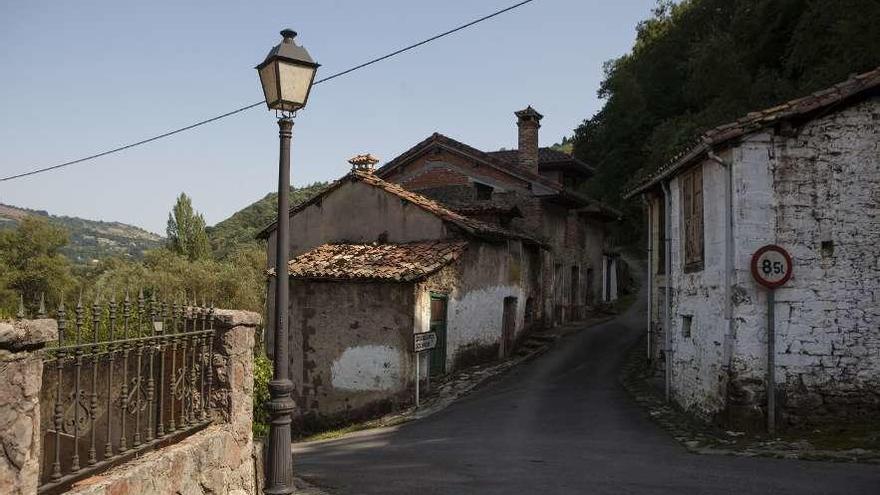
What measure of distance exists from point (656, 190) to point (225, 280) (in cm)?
2784

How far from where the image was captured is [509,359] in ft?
67.7

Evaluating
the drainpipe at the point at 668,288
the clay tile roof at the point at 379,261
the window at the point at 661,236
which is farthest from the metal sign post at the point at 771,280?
the clay tile roof at the point at 379,261

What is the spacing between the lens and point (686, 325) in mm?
13641

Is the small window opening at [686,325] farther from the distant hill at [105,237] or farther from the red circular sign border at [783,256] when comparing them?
the distant hill at [105,237]

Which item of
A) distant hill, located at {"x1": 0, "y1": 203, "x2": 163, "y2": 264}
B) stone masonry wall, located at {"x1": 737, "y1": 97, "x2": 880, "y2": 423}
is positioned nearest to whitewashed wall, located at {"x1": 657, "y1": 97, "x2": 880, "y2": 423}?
stone masonry wall, located at {"x1": 737, "y1": 97, "x2": 880, "y2": 423}

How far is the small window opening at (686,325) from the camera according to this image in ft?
44.0

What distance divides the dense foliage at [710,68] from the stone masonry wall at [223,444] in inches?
727

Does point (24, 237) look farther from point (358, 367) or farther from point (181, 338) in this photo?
point (181, 338)

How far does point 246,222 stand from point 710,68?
5678 centimetres

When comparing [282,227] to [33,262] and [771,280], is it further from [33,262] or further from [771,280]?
[33,262]

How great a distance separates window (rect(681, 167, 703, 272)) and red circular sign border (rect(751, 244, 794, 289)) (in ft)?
5.99

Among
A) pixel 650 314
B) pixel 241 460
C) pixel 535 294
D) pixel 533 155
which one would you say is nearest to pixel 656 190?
pixel 650 314

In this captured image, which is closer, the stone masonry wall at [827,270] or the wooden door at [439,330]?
the stone masonry wall at [827,270]

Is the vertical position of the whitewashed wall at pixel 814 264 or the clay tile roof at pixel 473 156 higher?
the clay tile roof at pixel 473 156
